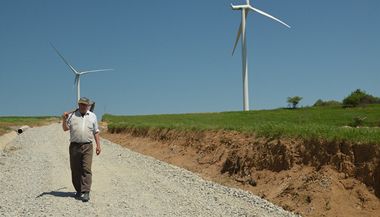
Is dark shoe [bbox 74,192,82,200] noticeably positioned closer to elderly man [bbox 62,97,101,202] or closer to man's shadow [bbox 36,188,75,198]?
elderly man [bbox 62,97,101,202]

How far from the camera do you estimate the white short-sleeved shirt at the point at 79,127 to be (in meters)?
12.9

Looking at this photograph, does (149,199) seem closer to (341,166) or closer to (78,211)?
(78,211)

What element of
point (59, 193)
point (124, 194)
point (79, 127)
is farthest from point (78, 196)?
point (79, 127)

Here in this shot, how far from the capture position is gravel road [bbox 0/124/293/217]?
1189cm

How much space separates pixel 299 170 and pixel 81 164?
5982 millimetres

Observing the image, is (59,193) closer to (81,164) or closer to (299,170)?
(81,164)

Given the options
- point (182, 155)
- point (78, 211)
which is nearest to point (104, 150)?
point (182, 155)

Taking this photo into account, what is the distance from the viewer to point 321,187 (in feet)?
43.0

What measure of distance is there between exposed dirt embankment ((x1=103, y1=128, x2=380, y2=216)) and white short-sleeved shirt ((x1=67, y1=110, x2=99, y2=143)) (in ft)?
17.1

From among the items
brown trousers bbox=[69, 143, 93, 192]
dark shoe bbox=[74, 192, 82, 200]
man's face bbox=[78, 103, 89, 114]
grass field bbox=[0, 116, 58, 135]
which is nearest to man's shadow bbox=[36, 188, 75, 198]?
dark shoe bbox=[74, 192, 82, 200]

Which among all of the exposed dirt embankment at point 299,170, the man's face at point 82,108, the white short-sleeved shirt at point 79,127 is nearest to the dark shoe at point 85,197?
the white short-sleeved shirt at point 79,127

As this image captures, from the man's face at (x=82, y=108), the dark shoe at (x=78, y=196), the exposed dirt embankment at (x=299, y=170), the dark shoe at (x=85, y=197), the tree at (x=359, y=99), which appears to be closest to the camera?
the exposed dirt embankment at (x=299, y=170)

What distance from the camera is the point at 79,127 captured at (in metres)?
12.9

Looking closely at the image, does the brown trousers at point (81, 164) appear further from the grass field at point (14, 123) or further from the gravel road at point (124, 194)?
the grass field at point (14, 123)
